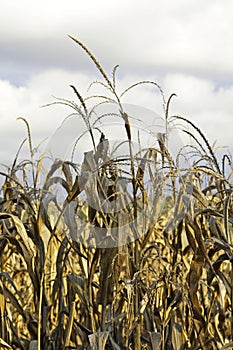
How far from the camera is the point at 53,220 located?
8.43 ft

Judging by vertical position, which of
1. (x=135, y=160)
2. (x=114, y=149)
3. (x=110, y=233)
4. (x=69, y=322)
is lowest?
(x=69, y=322)

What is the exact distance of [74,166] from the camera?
2008 millimetres

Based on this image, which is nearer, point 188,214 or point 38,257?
point 188,214

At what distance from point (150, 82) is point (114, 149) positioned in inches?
14.6

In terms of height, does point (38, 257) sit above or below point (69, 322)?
above

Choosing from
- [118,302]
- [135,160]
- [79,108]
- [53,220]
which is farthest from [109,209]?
[53,220]

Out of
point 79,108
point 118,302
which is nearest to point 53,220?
point 118,302

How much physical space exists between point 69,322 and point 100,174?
19.5 inches

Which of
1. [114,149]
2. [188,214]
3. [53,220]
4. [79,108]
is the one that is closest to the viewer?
[188,214]

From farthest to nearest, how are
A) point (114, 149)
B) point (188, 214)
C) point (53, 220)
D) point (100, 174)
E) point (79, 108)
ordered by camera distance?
point (53, 220), point (114, 149), point (100, 174), point (79, 108), point (188, 214)

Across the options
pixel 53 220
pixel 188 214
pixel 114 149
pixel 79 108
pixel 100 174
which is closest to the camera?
pixel 188 214

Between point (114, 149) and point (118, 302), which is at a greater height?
point (114, 149)

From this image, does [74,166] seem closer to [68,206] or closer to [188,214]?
[68,206]

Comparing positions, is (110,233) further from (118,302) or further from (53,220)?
(53,220)
